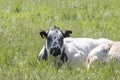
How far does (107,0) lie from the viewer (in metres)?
20.8

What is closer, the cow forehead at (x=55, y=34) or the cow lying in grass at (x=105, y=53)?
the cow lying in grass at (x=105, y=53)

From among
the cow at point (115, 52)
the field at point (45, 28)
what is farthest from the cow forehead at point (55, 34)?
the cow at point (115, 52)

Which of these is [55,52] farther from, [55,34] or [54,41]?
[55,34]

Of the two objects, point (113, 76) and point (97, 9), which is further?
point (97, 9)

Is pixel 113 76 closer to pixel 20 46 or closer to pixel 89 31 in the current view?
pixel 20 46

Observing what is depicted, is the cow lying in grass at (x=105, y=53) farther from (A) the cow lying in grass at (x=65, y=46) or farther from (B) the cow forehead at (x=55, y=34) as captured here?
(B) the cow forehead at (x=55, y=34)

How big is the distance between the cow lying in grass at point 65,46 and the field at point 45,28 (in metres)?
0.41

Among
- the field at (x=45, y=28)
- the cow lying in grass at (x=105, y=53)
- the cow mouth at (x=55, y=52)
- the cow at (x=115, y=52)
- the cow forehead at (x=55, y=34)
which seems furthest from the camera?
the cow forehead at (x=55, y=34)

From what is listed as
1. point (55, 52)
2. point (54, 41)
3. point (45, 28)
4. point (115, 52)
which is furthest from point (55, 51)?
point (45, 28)

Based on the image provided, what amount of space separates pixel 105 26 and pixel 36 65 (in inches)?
229

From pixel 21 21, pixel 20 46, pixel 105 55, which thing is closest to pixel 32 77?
pixel 105 55

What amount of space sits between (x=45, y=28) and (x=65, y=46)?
253 cm

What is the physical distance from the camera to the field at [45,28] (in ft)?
29.1

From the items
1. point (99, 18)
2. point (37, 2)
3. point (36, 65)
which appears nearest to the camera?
point (36, 65)
